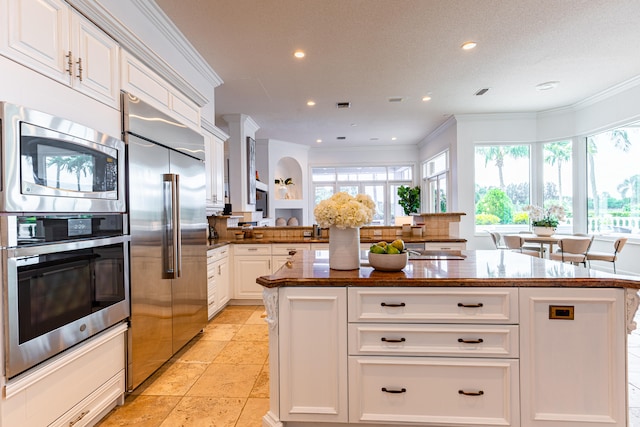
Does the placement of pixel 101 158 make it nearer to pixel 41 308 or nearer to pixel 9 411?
pixel 41 308

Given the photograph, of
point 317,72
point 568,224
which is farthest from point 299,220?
point 568,224

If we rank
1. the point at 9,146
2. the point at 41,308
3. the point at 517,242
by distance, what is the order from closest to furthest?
the point at 9,146 < the point at 41,308 < the point at 517,242

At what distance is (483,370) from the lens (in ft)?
5.51

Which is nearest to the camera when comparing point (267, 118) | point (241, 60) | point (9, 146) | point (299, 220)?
point (9, 146)

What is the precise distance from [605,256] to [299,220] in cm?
634

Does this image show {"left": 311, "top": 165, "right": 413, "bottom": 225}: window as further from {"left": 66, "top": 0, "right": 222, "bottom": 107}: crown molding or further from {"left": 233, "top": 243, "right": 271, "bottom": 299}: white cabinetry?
{"left": 66, "top": 0, "right": 222, "bottom": 107}: crown molding

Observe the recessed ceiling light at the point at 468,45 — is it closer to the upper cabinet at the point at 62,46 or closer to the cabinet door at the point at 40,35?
the upper cabinet at the point at 62,46

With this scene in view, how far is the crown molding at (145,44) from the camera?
1.85 metres

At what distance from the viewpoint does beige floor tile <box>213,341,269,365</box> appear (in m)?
2.72

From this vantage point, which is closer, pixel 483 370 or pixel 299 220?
pixel 483 370

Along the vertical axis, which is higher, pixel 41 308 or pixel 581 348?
pixel 41 308

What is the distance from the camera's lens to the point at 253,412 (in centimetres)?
201

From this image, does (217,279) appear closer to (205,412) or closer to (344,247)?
(205,412)

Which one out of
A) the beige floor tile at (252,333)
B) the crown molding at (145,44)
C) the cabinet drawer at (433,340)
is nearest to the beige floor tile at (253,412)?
the cabinet drawer at (433,340)
